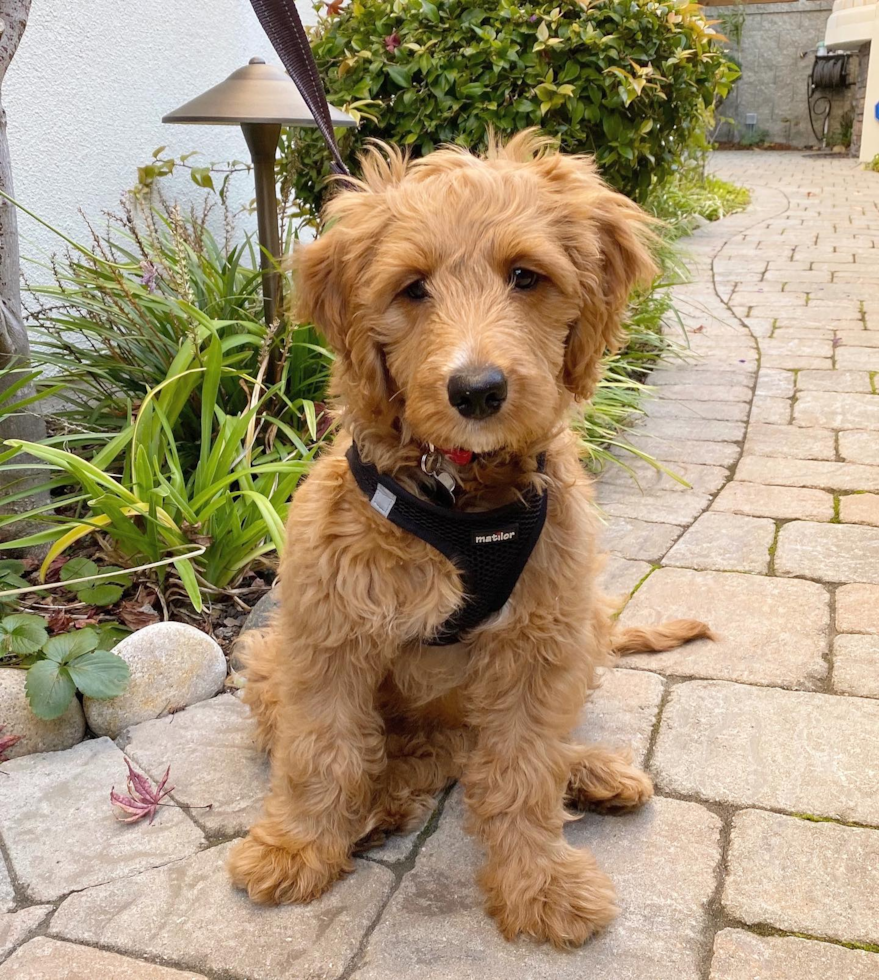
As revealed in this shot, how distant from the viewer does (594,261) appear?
209 cm

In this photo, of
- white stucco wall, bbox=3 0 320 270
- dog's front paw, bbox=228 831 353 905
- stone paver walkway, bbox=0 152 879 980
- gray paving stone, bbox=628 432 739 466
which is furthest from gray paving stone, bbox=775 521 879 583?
white stucco wall, bbox=3 0 320 270

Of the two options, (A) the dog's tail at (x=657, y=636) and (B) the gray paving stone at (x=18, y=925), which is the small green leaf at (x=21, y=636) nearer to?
(B) the gray paving stone at (x=18, y=925)

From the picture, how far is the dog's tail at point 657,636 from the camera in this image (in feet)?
10.5

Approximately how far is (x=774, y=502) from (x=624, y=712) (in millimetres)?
1908

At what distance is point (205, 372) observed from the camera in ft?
12.1

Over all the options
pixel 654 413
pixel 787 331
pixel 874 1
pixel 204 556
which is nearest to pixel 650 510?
pixel 654 413

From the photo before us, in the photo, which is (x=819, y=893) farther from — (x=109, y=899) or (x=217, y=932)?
(x=109, y=899)

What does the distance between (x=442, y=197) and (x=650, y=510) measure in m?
2.74

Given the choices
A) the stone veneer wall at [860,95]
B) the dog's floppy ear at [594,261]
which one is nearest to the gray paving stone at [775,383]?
the dog's floppy ear at [594,261]

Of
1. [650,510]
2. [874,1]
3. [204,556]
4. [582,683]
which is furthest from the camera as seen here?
[874,1]

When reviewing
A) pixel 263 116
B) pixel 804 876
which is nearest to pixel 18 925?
pixel 804 876

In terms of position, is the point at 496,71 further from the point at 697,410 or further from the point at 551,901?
the point at 551,901

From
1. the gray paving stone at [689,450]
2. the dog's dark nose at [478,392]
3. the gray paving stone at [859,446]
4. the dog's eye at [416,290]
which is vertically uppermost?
the dog's eye at [416,290]

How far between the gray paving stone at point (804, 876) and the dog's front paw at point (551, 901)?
319 millimetres
